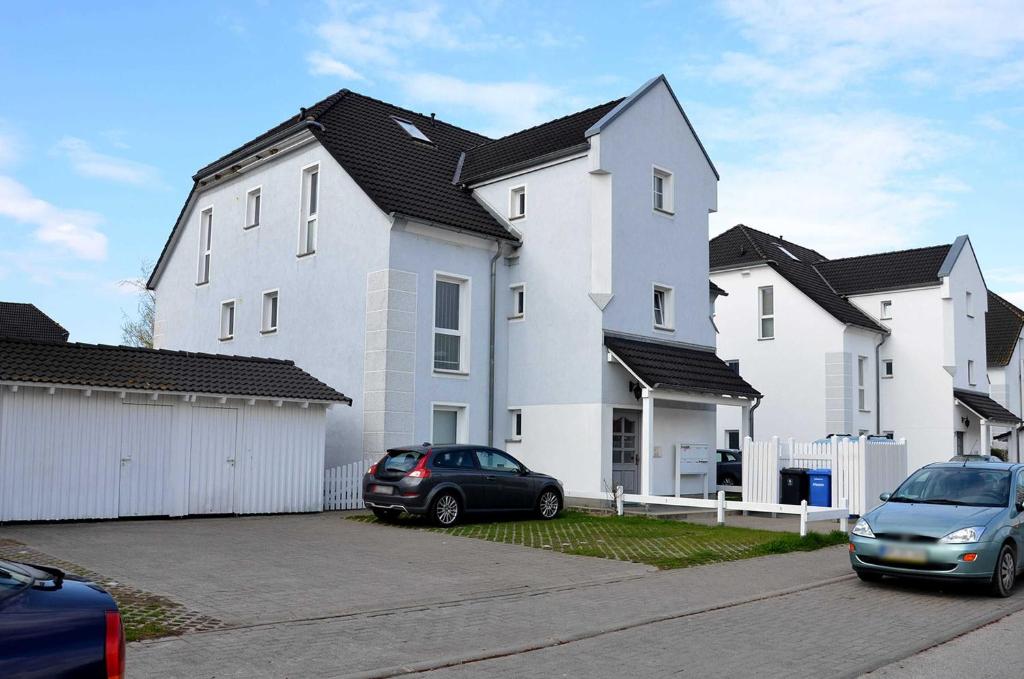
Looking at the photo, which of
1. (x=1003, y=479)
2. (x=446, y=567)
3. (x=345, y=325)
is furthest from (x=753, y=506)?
(x=345, y=325)

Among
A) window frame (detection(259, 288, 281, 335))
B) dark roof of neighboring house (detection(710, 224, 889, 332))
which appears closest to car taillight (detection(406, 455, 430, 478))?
window frame (detection(259, 288, 281, 335))

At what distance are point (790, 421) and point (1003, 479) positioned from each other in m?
23.3

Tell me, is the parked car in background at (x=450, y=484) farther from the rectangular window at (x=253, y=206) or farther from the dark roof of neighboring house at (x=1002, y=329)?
the dark roof of neighboring house at (x=1002, y=329)

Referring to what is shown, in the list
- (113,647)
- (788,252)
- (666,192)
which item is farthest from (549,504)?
(788,252)

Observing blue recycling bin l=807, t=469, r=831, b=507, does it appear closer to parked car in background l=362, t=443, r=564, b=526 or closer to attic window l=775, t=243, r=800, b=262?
parked car in background l=362, t=443, r=564, b=526

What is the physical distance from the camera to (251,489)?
1919 centimetres

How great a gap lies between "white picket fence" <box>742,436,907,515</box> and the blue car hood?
755cm

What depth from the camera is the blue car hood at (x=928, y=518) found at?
1089cm

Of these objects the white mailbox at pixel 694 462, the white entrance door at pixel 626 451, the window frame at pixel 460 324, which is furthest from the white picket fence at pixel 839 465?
the window frame at pixel 460 324

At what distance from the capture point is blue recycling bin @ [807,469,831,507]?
19.7 m

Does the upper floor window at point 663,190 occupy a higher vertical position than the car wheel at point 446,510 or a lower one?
higher

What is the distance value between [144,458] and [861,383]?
1058 inches

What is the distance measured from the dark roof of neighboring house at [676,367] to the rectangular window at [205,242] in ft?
44.4

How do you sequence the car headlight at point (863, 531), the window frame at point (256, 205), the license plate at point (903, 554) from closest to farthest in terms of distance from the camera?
the license plate at point (903, 554), the car headlight at point (863, 531), the window frame at point (256, 205)
